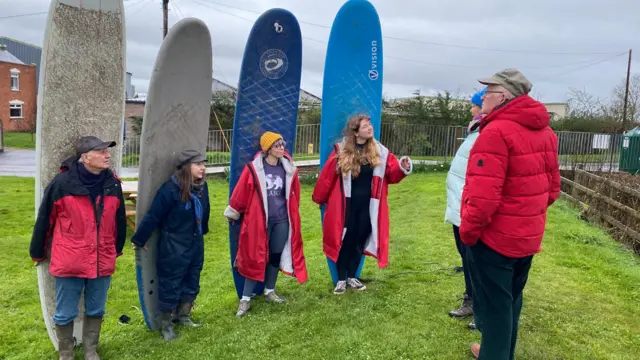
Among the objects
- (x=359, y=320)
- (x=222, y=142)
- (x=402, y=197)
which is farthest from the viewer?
(x=222, y=142)

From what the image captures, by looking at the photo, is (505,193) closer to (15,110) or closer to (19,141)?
(19,141)

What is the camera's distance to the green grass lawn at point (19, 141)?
75.9 feet

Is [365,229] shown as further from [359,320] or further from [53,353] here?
[53,353]

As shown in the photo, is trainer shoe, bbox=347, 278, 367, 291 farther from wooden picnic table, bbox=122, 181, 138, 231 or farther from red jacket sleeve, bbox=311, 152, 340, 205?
wooden picnic table, bbox=122, 181, 138, 231

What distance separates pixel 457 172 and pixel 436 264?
1.80 meters

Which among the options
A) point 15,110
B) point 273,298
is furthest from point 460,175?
point 15,110

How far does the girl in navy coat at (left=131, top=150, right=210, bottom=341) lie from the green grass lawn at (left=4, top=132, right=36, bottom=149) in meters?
23.9

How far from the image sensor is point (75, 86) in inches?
121

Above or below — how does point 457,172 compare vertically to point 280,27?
below

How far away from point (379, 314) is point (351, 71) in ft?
7.30

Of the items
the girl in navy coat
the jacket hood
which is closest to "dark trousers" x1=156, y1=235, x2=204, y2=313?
the girl in navy coat

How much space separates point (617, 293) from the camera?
160 inches

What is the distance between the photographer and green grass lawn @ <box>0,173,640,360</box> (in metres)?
3.00

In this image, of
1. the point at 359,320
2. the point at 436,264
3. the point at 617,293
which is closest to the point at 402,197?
the point at 436,264
